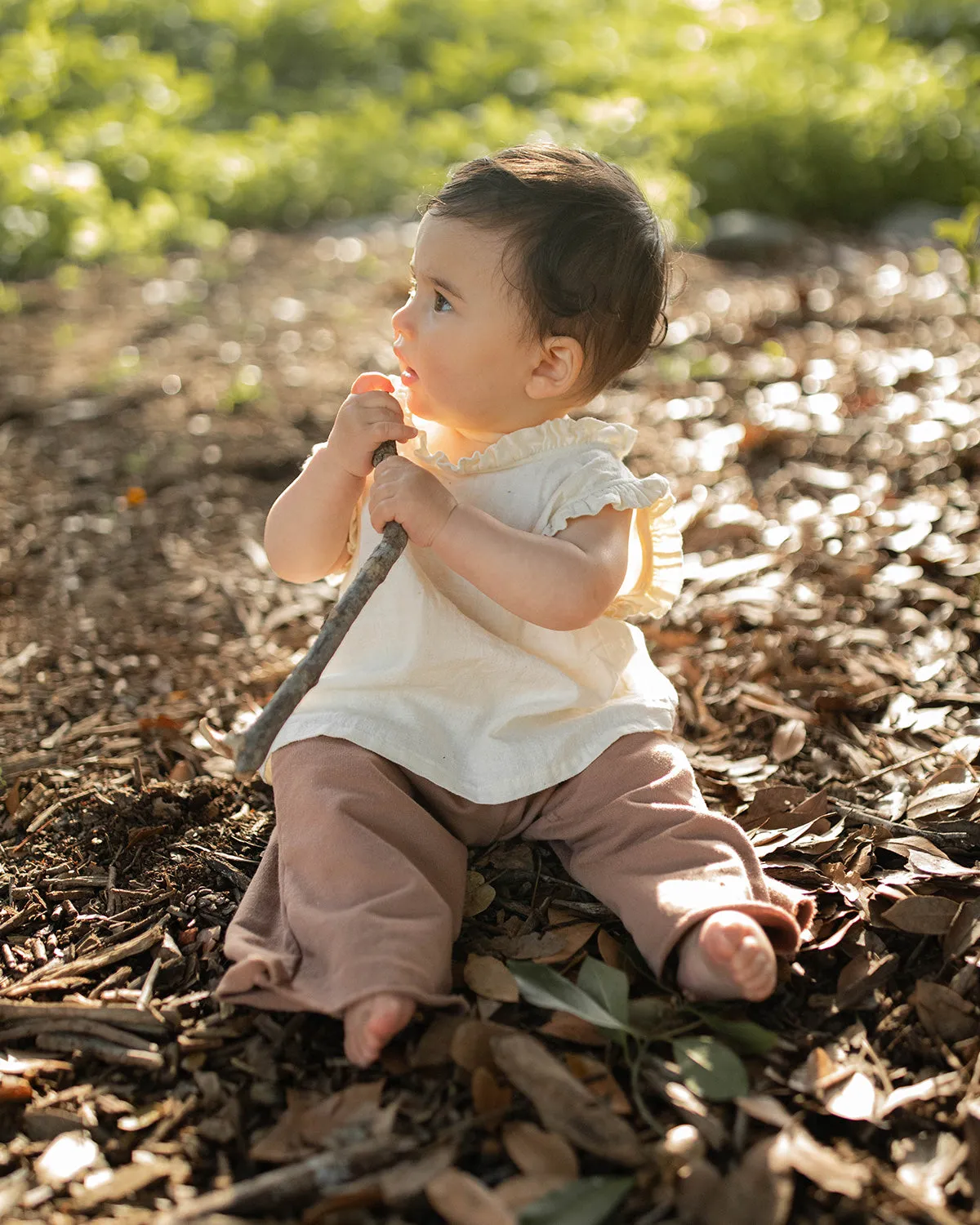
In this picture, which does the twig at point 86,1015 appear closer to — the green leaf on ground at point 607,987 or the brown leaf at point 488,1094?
the brown leaf at point 488,1094

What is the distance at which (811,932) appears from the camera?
185 centimetres

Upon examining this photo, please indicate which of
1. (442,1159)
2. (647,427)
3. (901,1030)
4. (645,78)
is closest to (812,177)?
(645,78)

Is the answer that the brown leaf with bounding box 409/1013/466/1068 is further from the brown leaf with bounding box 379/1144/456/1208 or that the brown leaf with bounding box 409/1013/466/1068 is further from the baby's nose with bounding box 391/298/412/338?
the baby's nose with bounding box 391/298/412/338

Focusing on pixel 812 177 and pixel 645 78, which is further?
pixel 645 78

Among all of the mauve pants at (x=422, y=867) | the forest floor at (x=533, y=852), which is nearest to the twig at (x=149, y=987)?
the forest floor at (x=533, y=852)

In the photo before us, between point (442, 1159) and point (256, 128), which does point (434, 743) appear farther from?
point (256, 128)

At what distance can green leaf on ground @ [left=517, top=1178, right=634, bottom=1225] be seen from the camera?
1.36m

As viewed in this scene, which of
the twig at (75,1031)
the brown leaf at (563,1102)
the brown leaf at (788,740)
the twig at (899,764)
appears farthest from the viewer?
the brown leaf at (788,740)

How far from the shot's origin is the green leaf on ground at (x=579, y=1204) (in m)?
1.36

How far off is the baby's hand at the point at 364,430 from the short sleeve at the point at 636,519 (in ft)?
0.93

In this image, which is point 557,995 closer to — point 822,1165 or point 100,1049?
point 822,1165

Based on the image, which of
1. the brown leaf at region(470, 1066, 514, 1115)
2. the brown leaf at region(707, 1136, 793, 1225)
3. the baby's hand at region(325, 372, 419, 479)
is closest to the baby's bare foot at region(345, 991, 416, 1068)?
the brown leaf at region(470, 1066, 514, 1115)

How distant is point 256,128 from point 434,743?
21.0ft

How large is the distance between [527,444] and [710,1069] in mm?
995
